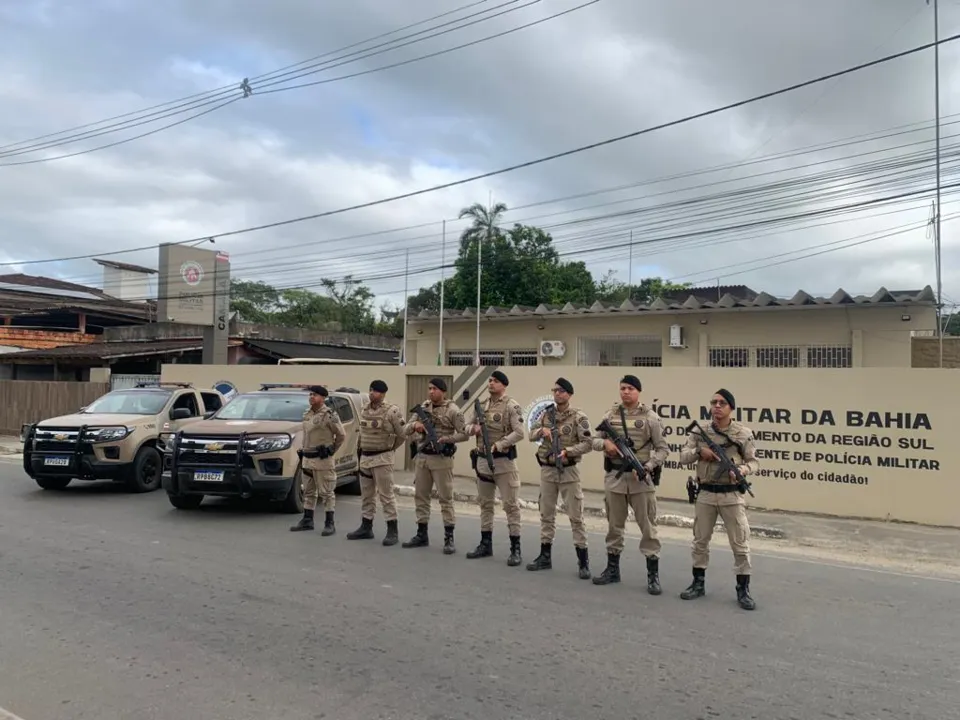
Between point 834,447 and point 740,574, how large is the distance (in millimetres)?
5035

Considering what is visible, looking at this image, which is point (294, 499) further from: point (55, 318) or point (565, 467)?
point (55, 318)

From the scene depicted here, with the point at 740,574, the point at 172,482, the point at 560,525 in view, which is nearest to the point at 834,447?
the point at 560,525

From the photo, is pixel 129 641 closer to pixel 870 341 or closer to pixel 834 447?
pixel 834 447

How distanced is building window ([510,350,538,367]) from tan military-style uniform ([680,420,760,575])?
1278 centimetres

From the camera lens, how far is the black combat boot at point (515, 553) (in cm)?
663

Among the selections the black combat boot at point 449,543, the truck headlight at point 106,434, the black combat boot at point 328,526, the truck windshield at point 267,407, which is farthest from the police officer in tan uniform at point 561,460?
the truck headlight at point 106,434

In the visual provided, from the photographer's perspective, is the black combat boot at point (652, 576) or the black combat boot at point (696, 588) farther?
the black combat boot at point (652, 576)

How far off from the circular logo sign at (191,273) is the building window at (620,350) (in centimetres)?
2122

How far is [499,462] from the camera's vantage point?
6891 mm

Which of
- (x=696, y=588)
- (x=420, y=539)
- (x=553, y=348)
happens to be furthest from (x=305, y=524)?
(x=553, y=348)

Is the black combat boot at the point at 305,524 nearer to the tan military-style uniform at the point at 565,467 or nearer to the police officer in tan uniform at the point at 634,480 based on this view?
the tan military-style uniform at the point at 565,467

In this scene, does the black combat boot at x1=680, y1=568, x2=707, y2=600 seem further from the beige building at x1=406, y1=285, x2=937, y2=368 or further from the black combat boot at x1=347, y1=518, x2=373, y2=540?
the beige building at x1=406, y1=285, x2=937, y2=368

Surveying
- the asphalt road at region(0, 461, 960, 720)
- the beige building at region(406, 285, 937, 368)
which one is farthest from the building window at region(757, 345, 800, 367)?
the asphalt road at region(0, 461, 960, 720)

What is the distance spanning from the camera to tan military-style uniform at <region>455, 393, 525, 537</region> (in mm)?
6805
